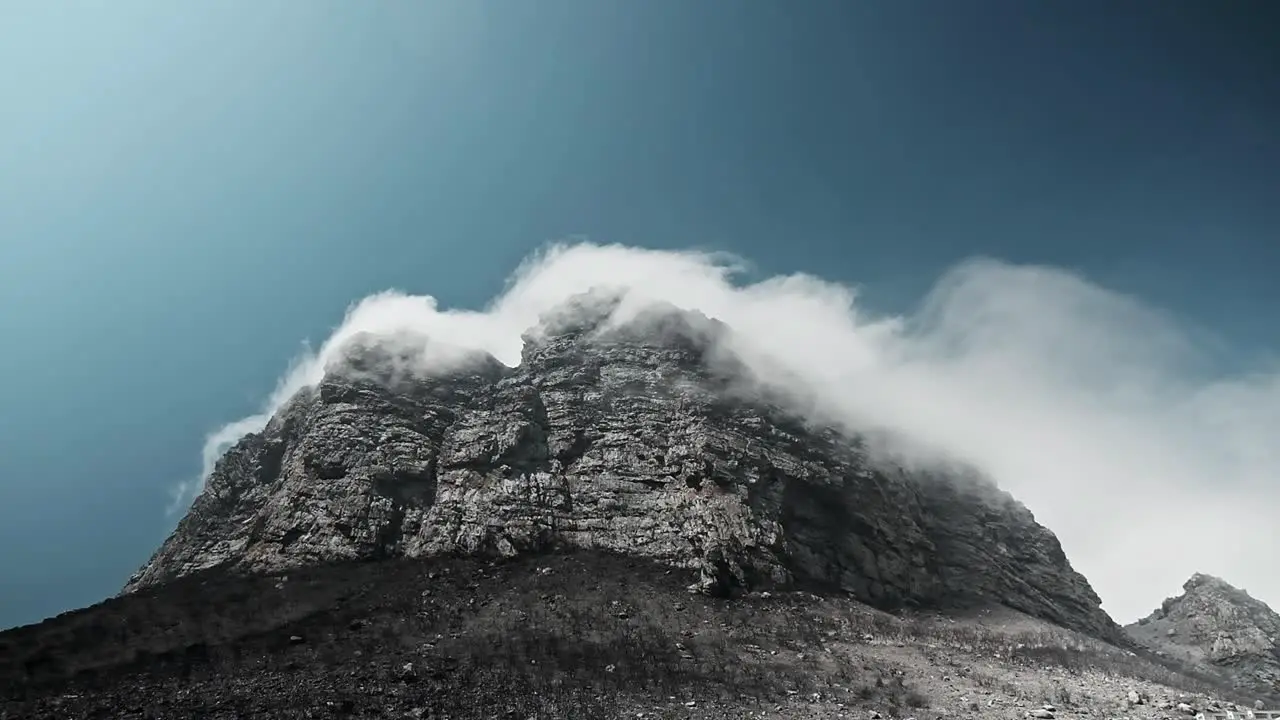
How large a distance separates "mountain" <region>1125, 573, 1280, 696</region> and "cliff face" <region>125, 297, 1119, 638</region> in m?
9.57

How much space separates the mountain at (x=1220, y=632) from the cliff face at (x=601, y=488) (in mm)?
9570

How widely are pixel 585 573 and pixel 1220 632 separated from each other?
69716 millimetres

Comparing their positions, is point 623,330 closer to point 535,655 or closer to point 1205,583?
point 535,655

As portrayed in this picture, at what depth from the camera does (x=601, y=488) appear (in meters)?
52.2

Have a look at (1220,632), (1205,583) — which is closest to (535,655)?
(1220,632)

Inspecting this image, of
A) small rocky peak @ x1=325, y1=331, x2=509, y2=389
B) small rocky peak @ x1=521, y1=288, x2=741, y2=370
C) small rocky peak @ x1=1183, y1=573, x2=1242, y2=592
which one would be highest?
small rocky peak @ x1=521, y1=288, x2=741, y2=370

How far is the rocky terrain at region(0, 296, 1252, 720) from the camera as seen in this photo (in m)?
25.1

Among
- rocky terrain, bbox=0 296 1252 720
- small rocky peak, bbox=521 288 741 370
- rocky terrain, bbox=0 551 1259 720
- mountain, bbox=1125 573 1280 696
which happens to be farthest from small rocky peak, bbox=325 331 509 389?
mountain, bbox=1125 573 1280 696

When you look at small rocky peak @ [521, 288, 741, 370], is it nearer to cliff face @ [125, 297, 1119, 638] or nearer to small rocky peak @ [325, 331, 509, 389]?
cliff face @ [125, 297, 1119, 638]

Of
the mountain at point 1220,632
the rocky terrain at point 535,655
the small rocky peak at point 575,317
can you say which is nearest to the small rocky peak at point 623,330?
the small rocky peak at point 575,317

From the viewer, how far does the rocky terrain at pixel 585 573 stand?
82.2 ft

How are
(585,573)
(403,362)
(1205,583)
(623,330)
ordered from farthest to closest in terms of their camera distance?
(1205,583), (623,330), (403,362), (585,573)

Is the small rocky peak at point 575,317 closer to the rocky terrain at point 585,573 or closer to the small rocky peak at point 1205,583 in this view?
the rocky terrain at point 585,573

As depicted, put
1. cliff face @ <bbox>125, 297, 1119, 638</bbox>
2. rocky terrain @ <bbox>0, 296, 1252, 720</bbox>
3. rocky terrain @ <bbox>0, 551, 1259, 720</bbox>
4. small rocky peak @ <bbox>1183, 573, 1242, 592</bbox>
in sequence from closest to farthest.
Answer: rocky terrain @ <bbox>0, 551, 1259, 720</bbox>, rocky terrain @ <bbox>0, 296, 1252, 720</bbox>, cliff face @ <bbox>125, 297, 1119, 638</bbox>, small rocky peak @ <bbox>1183, 573, 1242, 592</bbox>
